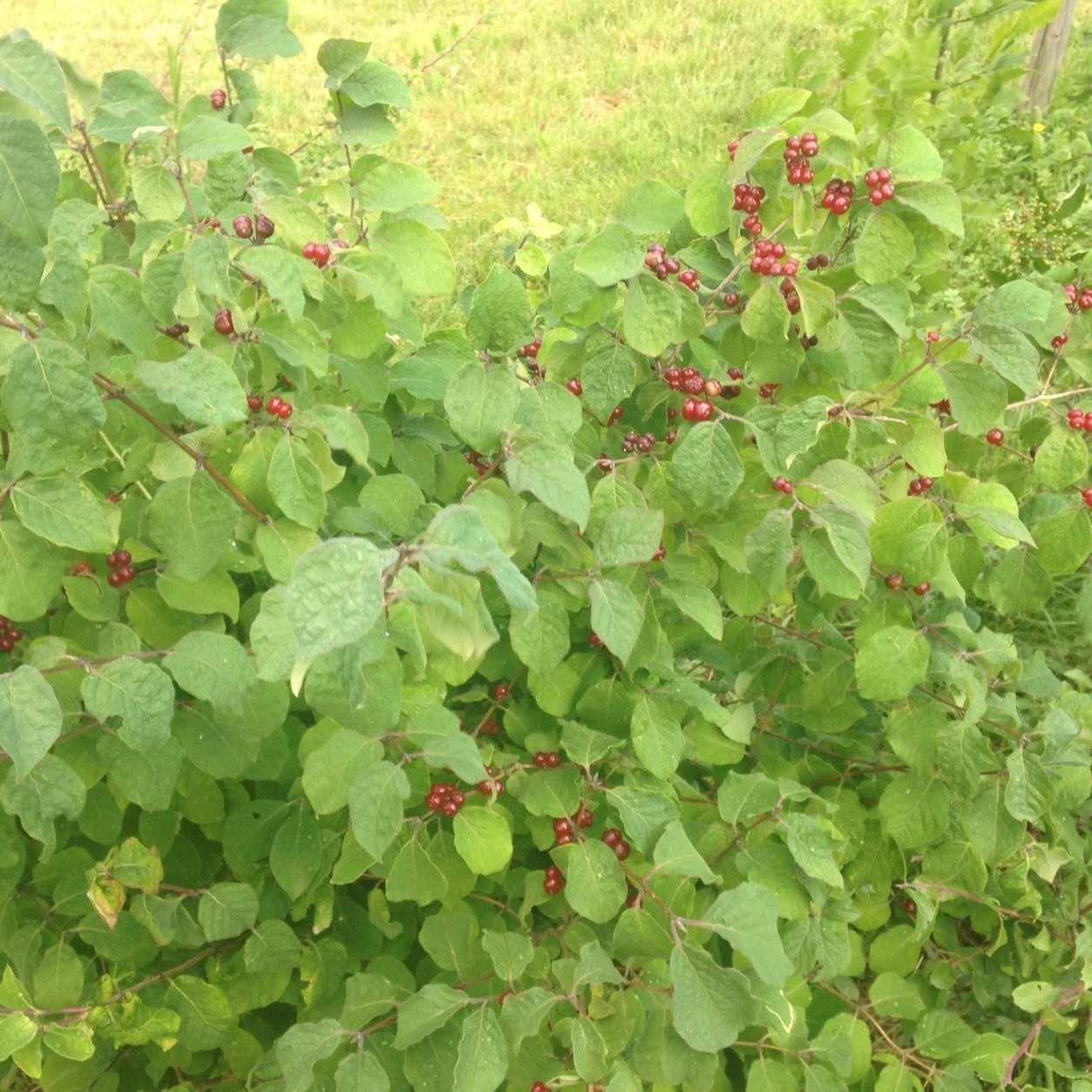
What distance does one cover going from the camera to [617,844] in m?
1.49

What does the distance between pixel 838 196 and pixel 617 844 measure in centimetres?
84

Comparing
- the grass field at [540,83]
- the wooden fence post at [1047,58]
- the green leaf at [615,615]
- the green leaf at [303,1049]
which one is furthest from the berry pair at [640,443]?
the wooden fence post at [1047,58]

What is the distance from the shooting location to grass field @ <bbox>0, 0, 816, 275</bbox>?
498 centimetres

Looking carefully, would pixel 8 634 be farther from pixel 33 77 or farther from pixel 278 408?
pixel 33 77

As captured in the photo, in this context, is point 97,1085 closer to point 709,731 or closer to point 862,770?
point 709,731

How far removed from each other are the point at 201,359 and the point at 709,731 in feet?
3.33

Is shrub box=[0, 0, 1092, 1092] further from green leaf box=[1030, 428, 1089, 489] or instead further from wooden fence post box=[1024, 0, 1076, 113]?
wooden fence post box=[1024, 0, 1076, 113]

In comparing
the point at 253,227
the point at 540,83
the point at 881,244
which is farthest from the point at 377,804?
the point at 540,83

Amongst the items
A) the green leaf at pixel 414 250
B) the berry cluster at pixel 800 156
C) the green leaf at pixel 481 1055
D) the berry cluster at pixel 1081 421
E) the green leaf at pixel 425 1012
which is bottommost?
the green leaf at pixel 425 1012

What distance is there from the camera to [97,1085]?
177 cm

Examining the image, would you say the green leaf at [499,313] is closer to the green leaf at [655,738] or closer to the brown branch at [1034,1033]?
the green leaf at [655,738]

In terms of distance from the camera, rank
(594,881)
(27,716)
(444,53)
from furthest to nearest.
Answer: (444,53) → (594,881) → (27,716)

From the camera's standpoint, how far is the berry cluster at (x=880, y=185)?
4.27 feet

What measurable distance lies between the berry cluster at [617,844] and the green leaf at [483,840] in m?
0.18
